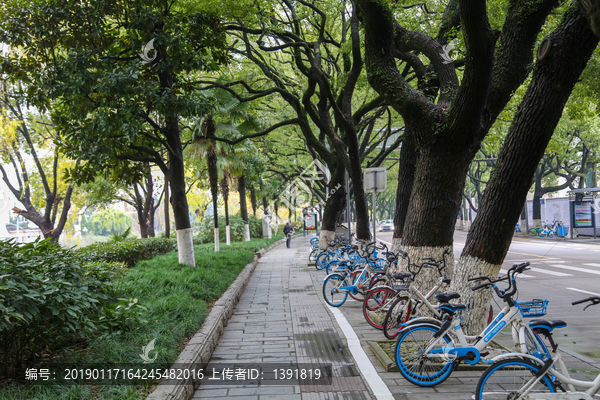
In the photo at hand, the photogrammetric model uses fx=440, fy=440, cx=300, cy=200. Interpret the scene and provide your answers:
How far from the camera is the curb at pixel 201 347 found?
12.7 feet

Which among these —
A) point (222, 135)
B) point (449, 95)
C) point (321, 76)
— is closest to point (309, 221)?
point (222, 135)

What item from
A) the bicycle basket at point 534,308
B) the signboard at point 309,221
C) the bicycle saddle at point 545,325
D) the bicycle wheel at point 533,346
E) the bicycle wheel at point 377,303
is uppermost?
the bicycle basket at point 534,308

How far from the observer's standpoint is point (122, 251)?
11.5 metres

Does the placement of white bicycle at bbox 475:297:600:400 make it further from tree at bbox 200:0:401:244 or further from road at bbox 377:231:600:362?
tree at bbox 200:0:401:244

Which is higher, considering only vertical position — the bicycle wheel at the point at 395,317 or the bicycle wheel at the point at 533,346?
the bicycle wheel at the point at 533,346

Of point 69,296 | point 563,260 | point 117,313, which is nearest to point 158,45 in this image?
point 117,313

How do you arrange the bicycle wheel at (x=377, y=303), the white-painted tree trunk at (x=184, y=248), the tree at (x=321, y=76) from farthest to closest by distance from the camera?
the tree at (x=321, y=76), the white-painted tree trunk at (x=184, y=248), the bicycle wheel at (x=377, y=303)

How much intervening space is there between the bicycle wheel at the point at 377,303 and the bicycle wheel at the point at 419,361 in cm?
232

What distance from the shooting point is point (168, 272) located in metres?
9.12

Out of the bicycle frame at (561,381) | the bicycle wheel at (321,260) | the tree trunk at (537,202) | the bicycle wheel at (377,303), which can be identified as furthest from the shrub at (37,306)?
the tree trunk at (537,202)

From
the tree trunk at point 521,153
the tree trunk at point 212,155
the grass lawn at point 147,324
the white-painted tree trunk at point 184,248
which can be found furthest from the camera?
the tree trunk at point 212,155

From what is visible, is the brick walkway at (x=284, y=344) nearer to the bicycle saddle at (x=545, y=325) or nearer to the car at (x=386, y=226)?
the bicycle saddle at (x=545, y=325)

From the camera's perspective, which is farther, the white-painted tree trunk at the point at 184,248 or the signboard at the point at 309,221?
the signboard at the point at 309,221

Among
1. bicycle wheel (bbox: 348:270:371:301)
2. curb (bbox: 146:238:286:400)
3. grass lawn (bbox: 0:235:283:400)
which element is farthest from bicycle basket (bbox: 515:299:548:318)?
bicycle wheel (bbox: 348:270:371:301)
